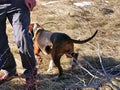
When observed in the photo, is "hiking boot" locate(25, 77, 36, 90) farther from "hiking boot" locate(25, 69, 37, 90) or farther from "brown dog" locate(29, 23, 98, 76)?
"brown dog" locate(29, 23, 98, 76)

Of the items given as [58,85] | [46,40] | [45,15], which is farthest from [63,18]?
[58,85]

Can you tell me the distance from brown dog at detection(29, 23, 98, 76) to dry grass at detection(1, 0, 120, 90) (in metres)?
0.24

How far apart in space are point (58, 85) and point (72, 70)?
51cm

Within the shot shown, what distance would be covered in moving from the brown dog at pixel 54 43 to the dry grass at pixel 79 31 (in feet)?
0.78

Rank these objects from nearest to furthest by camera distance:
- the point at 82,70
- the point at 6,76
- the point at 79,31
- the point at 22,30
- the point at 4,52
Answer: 1. the point at 22,30
2. the point at 4,52
3. the point at 6,76
4. the point at 82,70
5. the point at 79,31

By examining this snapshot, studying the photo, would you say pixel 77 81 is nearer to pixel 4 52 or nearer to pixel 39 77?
pixel 39 77

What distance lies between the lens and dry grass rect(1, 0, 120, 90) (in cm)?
538

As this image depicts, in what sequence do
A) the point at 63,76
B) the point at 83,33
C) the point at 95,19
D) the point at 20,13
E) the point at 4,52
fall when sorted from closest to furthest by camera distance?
the point at 20,13
the point at 4,52
the point at 63,76
the point at 83,33
the point at 95,19

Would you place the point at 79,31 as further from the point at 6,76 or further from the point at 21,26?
the point at 21,26

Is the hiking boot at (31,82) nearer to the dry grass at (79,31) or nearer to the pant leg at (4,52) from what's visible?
the dry grass at (79,31)

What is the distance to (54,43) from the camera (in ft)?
17.8

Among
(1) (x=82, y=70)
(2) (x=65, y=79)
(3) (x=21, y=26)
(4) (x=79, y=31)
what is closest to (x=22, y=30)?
(3) (x=21, y=26)

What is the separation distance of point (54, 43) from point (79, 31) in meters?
1.78

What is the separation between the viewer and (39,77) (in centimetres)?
541
